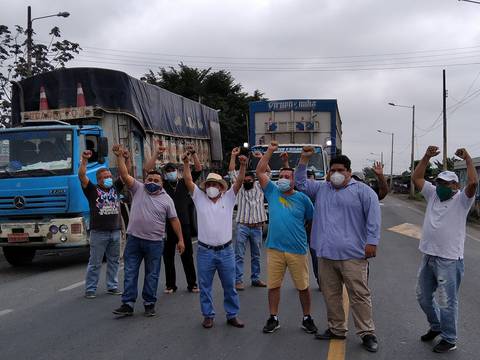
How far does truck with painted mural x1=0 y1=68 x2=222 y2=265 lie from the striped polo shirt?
3040mm

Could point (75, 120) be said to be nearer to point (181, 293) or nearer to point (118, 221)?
point (118, 221)

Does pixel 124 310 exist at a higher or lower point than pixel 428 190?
lower

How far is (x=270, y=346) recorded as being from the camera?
16.9 ft

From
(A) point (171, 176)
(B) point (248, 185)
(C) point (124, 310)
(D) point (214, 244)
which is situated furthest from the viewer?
(B) point (248, 185)

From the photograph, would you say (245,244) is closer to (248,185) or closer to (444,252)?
(248,185)

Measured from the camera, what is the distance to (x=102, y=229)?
7.58m

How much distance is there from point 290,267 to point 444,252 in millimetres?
1469

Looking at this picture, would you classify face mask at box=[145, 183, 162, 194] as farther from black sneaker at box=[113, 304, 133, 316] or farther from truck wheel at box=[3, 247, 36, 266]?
truck wheel at box=[3, 247, 36, 266]

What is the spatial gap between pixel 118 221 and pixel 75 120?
12.9 feet

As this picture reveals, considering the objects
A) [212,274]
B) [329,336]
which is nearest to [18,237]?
[212,274]

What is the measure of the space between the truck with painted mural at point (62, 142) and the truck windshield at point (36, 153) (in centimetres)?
2

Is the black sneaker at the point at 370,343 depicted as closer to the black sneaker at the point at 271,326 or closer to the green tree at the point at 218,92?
the black sneaker at the point at 271,326

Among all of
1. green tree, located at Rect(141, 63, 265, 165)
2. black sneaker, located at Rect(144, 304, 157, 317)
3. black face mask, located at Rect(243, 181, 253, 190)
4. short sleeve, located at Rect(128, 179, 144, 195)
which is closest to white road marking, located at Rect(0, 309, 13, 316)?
black sneaker, located at Rect(144, 304, 157, 317)

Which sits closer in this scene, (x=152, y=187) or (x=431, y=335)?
(x=431, y=335)
